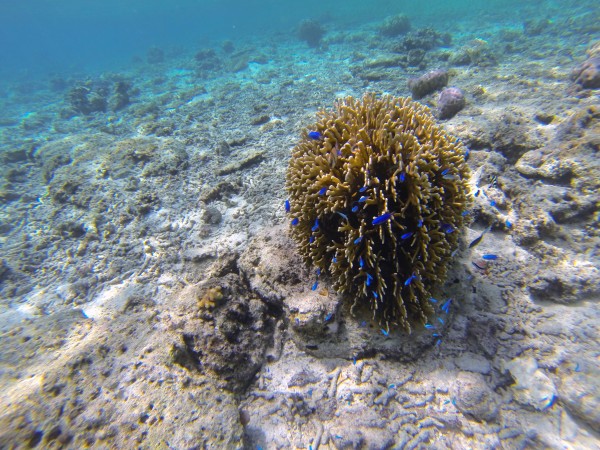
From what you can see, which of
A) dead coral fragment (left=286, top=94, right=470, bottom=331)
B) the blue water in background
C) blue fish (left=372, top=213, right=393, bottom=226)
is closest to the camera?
blue fish (left=372, top=213, right=393, bottom=226)

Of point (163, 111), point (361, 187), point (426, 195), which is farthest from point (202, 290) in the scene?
point (163, 111)

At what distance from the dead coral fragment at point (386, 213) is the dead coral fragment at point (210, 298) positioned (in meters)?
1.41

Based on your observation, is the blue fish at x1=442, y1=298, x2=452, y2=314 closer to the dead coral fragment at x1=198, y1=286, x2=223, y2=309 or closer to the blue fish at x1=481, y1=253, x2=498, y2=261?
the blue fish at x1=481, y1=253, x2=498, y2=261

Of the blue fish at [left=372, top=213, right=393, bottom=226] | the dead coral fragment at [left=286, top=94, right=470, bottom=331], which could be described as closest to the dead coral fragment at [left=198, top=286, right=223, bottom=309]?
the dead coral fragment at [left=286, top=94, right=470, bottom=331]

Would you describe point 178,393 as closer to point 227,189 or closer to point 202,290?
point 202,290

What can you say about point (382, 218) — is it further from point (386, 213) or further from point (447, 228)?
point (447, 228)

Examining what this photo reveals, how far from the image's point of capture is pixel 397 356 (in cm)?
350

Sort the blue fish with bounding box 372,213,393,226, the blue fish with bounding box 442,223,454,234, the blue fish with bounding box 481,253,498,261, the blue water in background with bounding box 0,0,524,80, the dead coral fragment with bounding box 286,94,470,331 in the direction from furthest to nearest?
the blue water in background with bounding box 0,0,524,80 → the blue fish with bounding box 481,253,498,261 → the blue fish with bounding box 442,223,454,234 → the dead coral fragment with bounding box 286,94,470,331 → the blue fish with bounding box 372,213,393,226

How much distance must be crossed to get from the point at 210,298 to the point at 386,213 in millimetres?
2540

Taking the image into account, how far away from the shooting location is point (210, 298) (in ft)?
12.1

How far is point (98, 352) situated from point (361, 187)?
3.93 metres

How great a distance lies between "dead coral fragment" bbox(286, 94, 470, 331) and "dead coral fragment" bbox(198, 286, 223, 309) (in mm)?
1410

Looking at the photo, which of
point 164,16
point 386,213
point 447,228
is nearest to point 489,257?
point 447,228

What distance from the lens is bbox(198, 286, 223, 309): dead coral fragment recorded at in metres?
3.67
